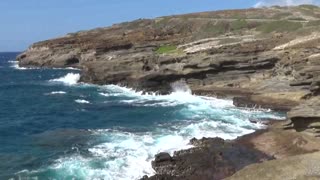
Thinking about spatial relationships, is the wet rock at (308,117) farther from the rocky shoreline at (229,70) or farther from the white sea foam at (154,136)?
the white sea foam at (154,136)

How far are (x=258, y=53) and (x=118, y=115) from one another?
21029mm

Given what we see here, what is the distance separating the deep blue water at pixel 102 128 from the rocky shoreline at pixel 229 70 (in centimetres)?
243

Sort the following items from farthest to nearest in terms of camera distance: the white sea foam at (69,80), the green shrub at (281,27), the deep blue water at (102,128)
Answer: the white sea foam at (69,80) → the green shrub at (281,27) → the deep blue water at (102,128)

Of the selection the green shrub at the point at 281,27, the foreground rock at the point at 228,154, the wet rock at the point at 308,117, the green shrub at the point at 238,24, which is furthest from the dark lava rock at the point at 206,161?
the green shrub at the point at 238,24

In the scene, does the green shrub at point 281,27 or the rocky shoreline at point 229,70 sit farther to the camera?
the green shrub at point 281,27

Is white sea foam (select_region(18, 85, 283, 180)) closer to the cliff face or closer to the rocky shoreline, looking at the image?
the rocky shoreline

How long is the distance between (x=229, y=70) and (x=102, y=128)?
74.9ft

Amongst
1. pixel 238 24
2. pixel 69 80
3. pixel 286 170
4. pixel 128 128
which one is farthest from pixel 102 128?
pixel 238 24

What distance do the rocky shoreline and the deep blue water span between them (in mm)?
2428

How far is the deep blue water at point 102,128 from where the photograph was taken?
3212 centimetres

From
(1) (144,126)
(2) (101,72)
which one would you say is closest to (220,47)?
(2) (101,72)

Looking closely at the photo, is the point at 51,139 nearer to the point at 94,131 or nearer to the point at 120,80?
the point at 94,131

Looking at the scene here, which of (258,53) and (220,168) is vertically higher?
(258,53)

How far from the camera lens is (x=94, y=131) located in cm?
4366
